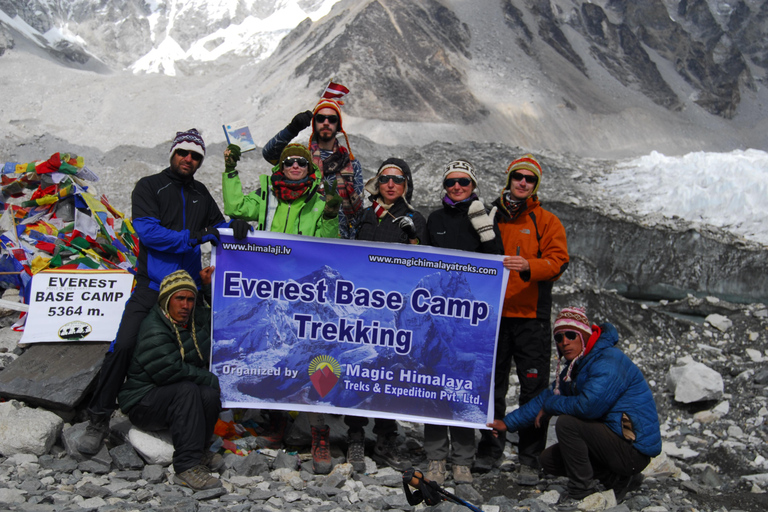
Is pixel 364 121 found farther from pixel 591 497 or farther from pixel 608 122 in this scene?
pixel 591 497

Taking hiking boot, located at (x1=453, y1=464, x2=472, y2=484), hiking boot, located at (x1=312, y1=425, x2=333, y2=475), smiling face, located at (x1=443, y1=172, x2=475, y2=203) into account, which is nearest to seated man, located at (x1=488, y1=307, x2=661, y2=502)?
hiking boot, located at (x1=453, y1=464, x2=472, y2=484)

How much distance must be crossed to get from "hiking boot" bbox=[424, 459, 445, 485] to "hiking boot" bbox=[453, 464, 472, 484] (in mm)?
108

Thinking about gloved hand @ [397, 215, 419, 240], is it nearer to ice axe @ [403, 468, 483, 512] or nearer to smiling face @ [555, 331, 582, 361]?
smiling face @ [555, 331, 582, 361]

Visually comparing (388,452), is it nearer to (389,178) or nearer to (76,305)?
(389,178)

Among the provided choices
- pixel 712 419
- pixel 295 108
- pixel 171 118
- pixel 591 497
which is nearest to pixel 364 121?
pixel 295 108

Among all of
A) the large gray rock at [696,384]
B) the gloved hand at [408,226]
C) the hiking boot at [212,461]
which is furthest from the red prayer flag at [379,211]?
the large gray rock at [696,384]

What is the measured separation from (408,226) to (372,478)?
68.3 inches

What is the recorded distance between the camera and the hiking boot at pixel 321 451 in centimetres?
432

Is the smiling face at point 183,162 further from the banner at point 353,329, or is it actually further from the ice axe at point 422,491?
the ice axe at point 422,491

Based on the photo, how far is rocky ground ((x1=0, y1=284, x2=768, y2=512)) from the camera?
3.77 meters

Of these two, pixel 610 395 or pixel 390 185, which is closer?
pixel 610 395

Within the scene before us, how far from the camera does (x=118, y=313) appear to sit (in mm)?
5418

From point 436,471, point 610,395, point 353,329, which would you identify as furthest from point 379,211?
point 610,395

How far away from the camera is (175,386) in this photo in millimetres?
4129
